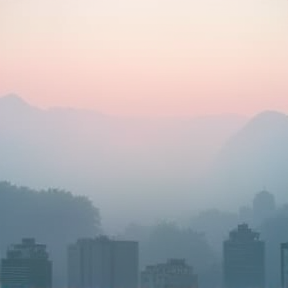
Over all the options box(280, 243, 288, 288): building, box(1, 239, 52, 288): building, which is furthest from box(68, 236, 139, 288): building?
box(280, 243, 288, 288): building

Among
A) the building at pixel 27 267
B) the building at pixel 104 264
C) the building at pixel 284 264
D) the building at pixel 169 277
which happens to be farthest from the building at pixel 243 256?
the building at pixel 27 267

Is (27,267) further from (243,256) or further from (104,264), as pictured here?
(243,256)

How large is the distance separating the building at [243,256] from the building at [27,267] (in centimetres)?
360

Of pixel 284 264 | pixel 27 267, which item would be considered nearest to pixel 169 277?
pixel 284 264

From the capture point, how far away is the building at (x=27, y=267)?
19.8 metres

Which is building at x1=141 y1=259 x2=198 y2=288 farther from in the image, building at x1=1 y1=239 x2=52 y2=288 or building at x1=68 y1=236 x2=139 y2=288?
building at x1=1 y1=239 x2=52 y2=288

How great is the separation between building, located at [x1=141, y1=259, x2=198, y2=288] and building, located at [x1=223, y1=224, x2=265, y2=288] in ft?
2.89

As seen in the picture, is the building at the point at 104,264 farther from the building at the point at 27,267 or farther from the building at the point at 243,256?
the building at the point at 243,256

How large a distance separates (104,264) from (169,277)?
203 centimetres

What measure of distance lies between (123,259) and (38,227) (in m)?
3.48

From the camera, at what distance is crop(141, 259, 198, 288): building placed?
67.2 ft

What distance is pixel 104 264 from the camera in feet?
74.3

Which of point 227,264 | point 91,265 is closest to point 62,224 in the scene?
point 91,265

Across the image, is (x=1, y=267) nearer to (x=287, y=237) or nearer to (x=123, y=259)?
(x=123, y=259)
